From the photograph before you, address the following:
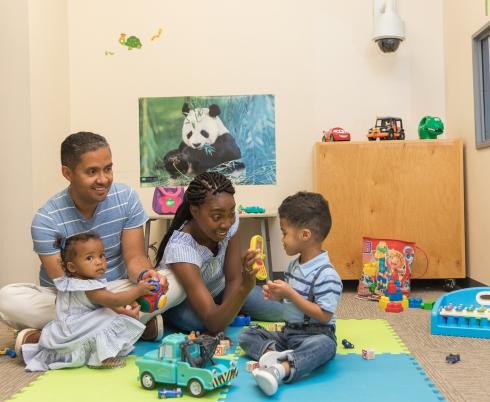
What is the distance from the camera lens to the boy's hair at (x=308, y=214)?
6.79 ft

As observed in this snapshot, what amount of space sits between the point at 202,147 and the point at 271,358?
2.42 metres

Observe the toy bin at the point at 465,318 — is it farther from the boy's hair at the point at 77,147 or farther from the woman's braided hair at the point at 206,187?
the boy's hair at the point at 77,147

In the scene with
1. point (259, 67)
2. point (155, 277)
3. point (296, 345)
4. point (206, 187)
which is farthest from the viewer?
point (259, 67)

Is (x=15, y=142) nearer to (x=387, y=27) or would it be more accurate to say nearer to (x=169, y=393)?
(x=169, y=393)

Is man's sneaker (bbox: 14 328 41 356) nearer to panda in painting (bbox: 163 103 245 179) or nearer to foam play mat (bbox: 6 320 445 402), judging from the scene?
foam play mat (bbox: 6 320 445 402)

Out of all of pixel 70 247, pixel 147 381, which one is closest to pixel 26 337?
pixel 70 247

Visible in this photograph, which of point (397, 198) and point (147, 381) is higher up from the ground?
point (397, 198)

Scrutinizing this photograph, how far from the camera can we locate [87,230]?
2.29 metres

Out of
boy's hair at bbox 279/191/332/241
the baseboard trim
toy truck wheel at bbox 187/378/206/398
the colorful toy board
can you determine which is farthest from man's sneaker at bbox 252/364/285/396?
the baseboard trim

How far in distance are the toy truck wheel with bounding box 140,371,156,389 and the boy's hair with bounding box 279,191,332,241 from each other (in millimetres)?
683

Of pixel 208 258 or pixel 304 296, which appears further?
pixel 208 258

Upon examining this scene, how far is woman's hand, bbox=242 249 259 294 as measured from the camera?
1979mm

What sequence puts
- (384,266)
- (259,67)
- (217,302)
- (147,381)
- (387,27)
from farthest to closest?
(259,67) → (387,27) → (384,266) → (217,302) → (147,381)

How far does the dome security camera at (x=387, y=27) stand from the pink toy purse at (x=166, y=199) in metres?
1.57
